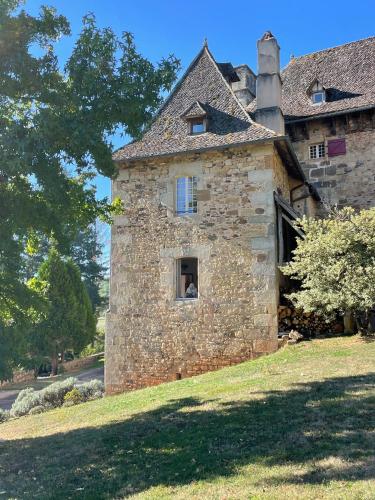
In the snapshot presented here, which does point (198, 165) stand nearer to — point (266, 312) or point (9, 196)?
point (266, 312)

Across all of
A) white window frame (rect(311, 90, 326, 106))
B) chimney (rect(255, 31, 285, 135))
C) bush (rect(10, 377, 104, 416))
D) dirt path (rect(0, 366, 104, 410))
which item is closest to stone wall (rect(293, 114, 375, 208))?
white window frame (rect(311, 90, 326, 106))

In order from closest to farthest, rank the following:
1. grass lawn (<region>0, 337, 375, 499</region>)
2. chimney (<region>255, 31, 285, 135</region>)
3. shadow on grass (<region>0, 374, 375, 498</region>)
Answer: grass lawn (<region>0, 337, 375, 499</region>), shadow on grass (<region>0, 374, 375, 498</region>), chimney (<region>255, 31, 285, 135</region>)

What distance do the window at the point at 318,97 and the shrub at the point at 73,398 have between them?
12.1 m

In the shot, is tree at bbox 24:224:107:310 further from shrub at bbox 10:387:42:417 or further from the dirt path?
shrub at bbox 10:387:42:417

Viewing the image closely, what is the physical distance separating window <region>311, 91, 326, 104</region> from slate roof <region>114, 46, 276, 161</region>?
3922mm

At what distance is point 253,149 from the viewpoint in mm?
12125

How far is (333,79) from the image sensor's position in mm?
17109

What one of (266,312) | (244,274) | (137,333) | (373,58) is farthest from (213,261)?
(373,58)

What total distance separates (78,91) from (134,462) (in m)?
5.17

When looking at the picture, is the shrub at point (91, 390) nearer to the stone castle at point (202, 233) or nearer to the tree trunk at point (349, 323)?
the stone castle at point (202, 233)

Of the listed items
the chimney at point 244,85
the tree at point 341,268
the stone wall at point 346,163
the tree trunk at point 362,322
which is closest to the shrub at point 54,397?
the tree at point 341,268

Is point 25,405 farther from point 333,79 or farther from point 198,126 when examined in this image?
point 333,79

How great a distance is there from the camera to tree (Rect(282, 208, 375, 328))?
1038 cm

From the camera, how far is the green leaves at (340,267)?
1037 centimetres
